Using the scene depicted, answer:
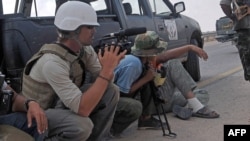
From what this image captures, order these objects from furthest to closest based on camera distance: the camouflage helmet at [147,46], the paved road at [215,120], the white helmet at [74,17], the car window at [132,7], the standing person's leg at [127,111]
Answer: the car window at [132,7], the camouflage helmet at [147,46], the paved road at [215,120], the standing person's leg at [127,111], the white helmet at [74,17]

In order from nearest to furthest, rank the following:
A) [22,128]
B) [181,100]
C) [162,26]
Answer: [22,128] < [181,100] < [162,26]

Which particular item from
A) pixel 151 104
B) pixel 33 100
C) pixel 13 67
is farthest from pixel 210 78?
pixel 33 100

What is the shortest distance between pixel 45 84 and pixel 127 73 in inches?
46.4

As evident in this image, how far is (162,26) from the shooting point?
242 inches

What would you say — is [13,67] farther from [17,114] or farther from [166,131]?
[166,131]

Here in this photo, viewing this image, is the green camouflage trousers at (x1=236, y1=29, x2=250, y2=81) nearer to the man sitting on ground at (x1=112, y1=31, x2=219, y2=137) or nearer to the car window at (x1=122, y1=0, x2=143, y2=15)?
the man sitting on ground at (x1=112, y1=31, x2=219, y2=137)

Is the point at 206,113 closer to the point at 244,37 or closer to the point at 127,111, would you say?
the point at 244,37

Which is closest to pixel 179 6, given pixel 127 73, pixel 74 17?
pixel 127 73

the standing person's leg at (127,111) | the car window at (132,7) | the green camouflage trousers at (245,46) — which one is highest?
the car window at (132,7)

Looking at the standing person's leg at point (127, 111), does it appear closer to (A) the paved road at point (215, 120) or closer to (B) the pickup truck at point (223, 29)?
(A) the paved road at point (215, 120)

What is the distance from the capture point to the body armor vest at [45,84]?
9.73 feet

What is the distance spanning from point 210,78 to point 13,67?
4777mm

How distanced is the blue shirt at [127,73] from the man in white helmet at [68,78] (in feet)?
2.82

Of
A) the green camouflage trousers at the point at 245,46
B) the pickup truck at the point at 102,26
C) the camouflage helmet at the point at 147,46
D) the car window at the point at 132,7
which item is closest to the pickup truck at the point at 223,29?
the pickup truck at the point at 102,26
